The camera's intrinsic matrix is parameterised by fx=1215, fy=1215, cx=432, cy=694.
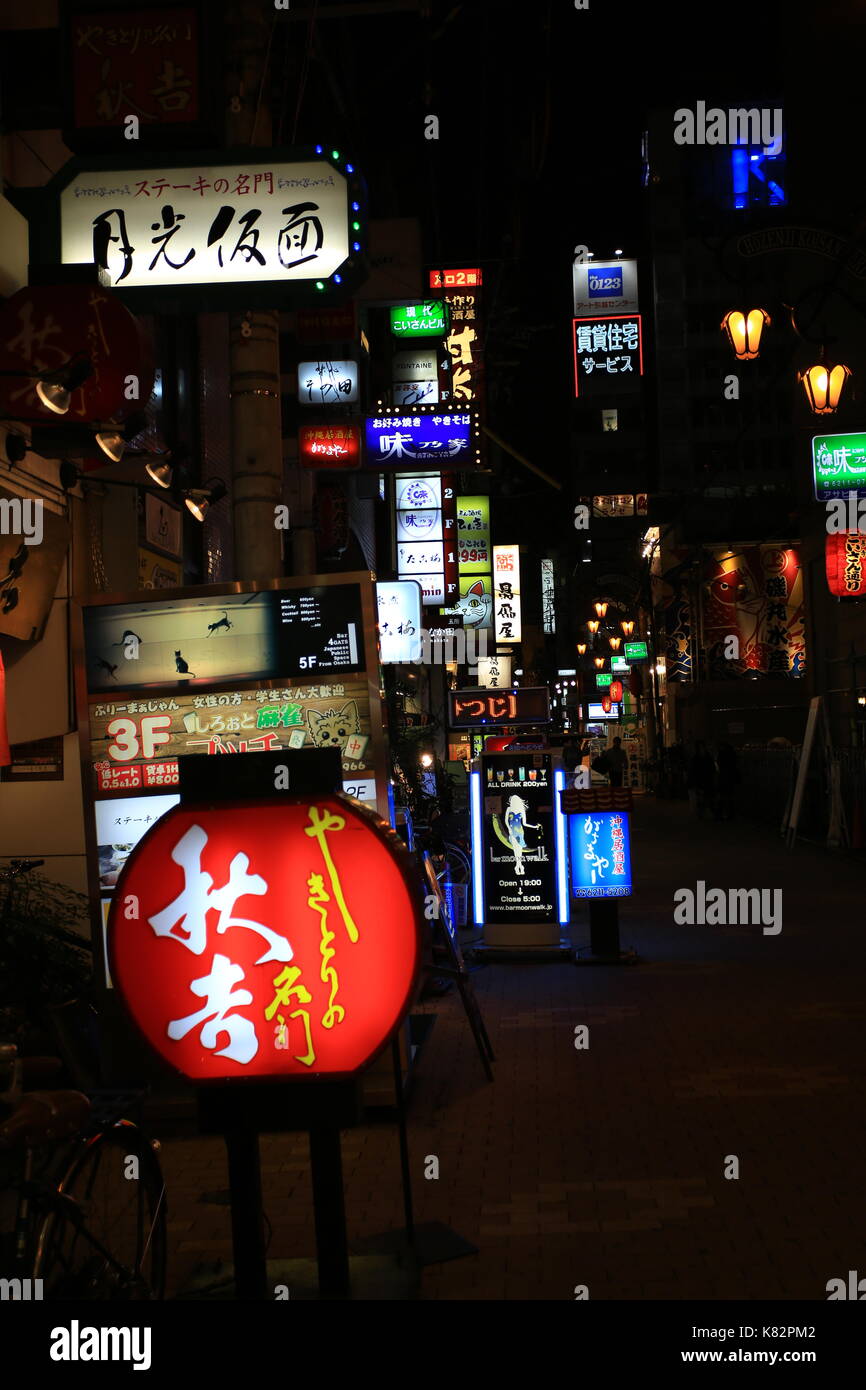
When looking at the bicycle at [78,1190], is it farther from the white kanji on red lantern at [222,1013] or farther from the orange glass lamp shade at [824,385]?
the orange glass lamp shade at [824,385]

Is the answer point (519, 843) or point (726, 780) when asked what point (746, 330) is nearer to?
point (519, 843)

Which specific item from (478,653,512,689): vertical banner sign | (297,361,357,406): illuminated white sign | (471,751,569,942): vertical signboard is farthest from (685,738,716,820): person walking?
(471,751,569,942): vertical signboard

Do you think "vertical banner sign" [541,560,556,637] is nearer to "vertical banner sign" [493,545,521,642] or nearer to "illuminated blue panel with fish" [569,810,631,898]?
"vertical banner sign" [493,545,521,642]

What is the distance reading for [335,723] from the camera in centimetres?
746

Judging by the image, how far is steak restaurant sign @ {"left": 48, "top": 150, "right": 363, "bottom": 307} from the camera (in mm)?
6801

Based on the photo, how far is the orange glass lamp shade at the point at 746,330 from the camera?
16781 mm

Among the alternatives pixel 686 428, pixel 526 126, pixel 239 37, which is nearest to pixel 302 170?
pixel 239 37

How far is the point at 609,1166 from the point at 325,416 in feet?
52.8

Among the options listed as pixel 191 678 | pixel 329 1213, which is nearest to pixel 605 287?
pixel 191 678

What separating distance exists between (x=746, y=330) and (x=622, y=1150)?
1314 cm

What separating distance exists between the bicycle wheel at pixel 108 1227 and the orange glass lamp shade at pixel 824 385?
16006mm

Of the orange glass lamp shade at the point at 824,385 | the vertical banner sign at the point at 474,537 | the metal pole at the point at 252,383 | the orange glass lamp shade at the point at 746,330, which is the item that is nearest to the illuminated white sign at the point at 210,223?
the metal pole at the point at 252,383

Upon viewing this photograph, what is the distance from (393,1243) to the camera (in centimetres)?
526

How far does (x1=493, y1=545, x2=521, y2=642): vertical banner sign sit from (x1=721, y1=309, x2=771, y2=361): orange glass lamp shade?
2117cm
